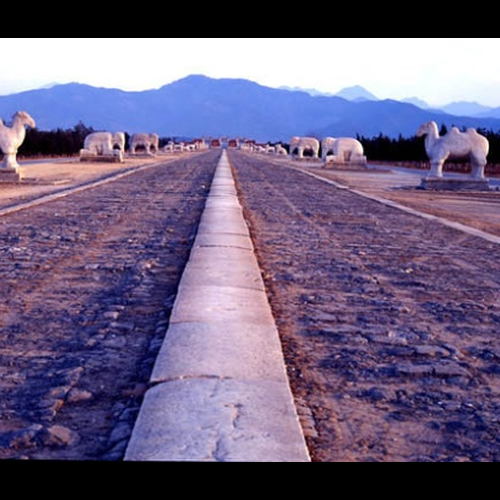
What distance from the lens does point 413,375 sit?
350 centimetres

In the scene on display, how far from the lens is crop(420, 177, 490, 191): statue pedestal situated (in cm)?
1944

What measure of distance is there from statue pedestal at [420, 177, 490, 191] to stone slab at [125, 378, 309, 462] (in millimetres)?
17535

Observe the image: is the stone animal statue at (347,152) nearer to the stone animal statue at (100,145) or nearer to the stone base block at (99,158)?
the stone base block at (99,158)

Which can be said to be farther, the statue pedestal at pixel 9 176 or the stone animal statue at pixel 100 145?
the stone animal statue at pixel 100 145

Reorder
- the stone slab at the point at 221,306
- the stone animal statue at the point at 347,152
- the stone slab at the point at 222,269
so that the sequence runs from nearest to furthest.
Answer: the stone slab at the point at 221,306 < the stone slab at the point at 222,269 < the stone animal statue at the point at 347,152

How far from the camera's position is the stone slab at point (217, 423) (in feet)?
7.84

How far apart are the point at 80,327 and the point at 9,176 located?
52.1ft

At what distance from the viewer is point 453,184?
19625 millimetres

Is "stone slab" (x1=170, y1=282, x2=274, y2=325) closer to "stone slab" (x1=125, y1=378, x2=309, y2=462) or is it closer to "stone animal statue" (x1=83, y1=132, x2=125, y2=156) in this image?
"stone slab" (x1=125, y1=378, x2=309, y2=462)

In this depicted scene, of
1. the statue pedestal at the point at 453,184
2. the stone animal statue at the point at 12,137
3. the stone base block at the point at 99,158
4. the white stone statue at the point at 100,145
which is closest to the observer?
the stone animal statue at the point at 12,137

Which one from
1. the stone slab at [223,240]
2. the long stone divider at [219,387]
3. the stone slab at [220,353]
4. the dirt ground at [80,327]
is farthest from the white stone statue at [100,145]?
the stone slab at [220,353]

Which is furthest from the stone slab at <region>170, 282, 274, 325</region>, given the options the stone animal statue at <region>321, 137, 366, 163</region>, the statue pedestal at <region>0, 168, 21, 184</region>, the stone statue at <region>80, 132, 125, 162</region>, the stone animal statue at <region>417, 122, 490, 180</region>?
the stone statue at <region>80, 132, 125, 162</region>

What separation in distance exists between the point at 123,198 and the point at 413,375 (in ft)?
35.7
